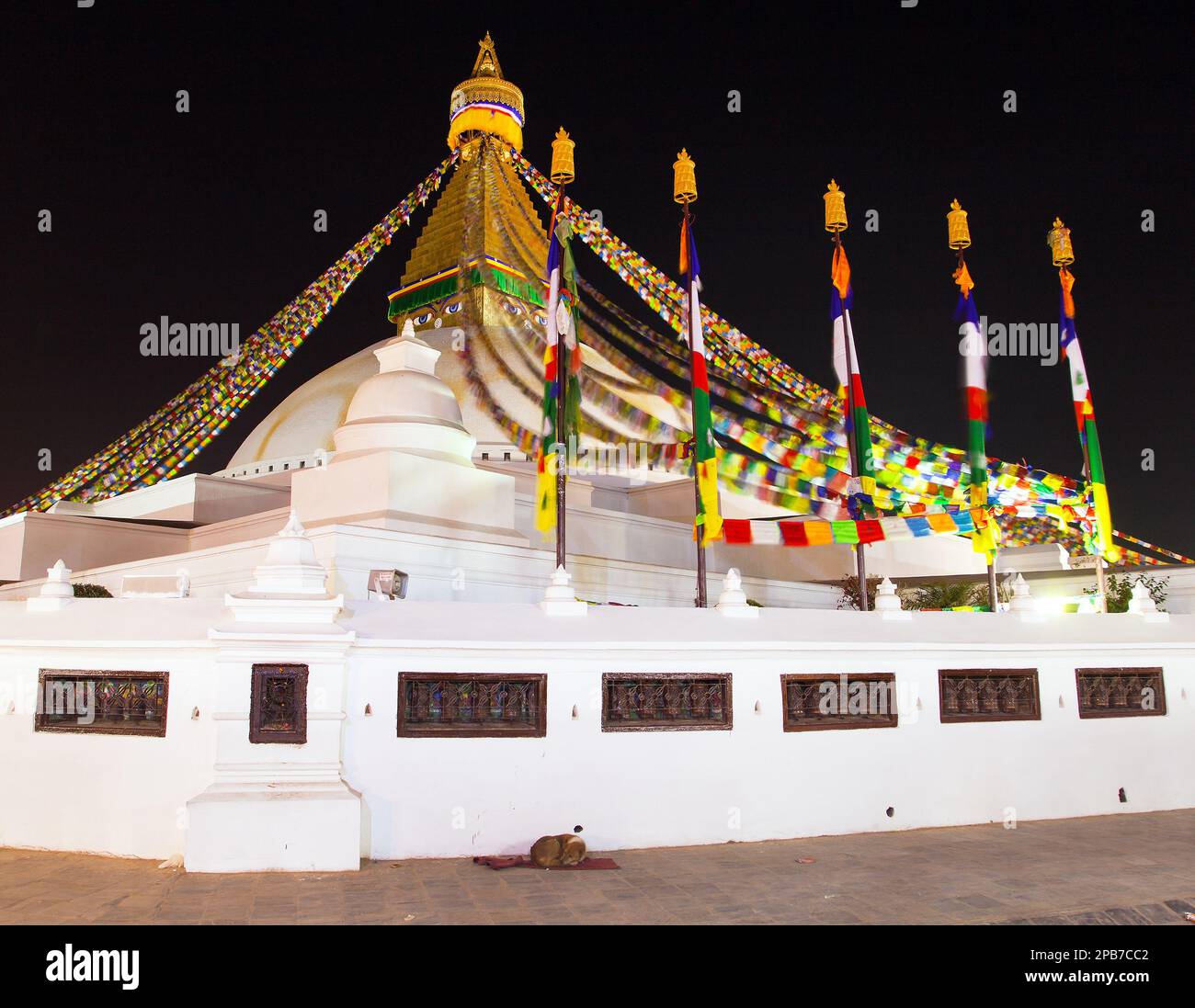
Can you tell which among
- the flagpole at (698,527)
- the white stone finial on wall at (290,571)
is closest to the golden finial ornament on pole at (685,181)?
the flagpole at (698,527)

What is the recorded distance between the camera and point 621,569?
16375mm

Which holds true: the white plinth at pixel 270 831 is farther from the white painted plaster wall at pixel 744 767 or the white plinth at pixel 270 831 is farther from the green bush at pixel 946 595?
the green bush at pixel 946 595

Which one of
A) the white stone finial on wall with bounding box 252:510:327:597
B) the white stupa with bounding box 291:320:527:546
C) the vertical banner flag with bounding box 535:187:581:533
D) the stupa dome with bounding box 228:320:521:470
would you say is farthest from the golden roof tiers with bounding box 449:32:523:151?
the white stone finial on wall with bounding box 252:510:327:597

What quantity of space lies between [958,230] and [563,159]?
600 cm

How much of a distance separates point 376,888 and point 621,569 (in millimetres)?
9920

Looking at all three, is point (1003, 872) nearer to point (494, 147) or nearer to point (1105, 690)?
point (1105, 690)

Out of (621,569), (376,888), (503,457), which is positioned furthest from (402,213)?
(376,888)

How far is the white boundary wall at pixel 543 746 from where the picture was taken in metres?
7.77

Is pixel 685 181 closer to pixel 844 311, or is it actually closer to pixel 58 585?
pixel 844 311

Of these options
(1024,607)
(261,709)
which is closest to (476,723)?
(261,709)

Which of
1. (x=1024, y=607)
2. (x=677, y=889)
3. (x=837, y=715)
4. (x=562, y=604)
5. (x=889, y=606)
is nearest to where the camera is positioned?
(x=677, y=889)

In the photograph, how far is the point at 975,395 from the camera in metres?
14.1

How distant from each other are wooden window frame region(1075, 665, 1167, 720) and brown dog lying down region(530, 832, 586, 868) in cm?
614

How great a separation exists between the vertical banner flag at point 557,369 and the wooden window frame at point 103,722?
5540 millimetres
